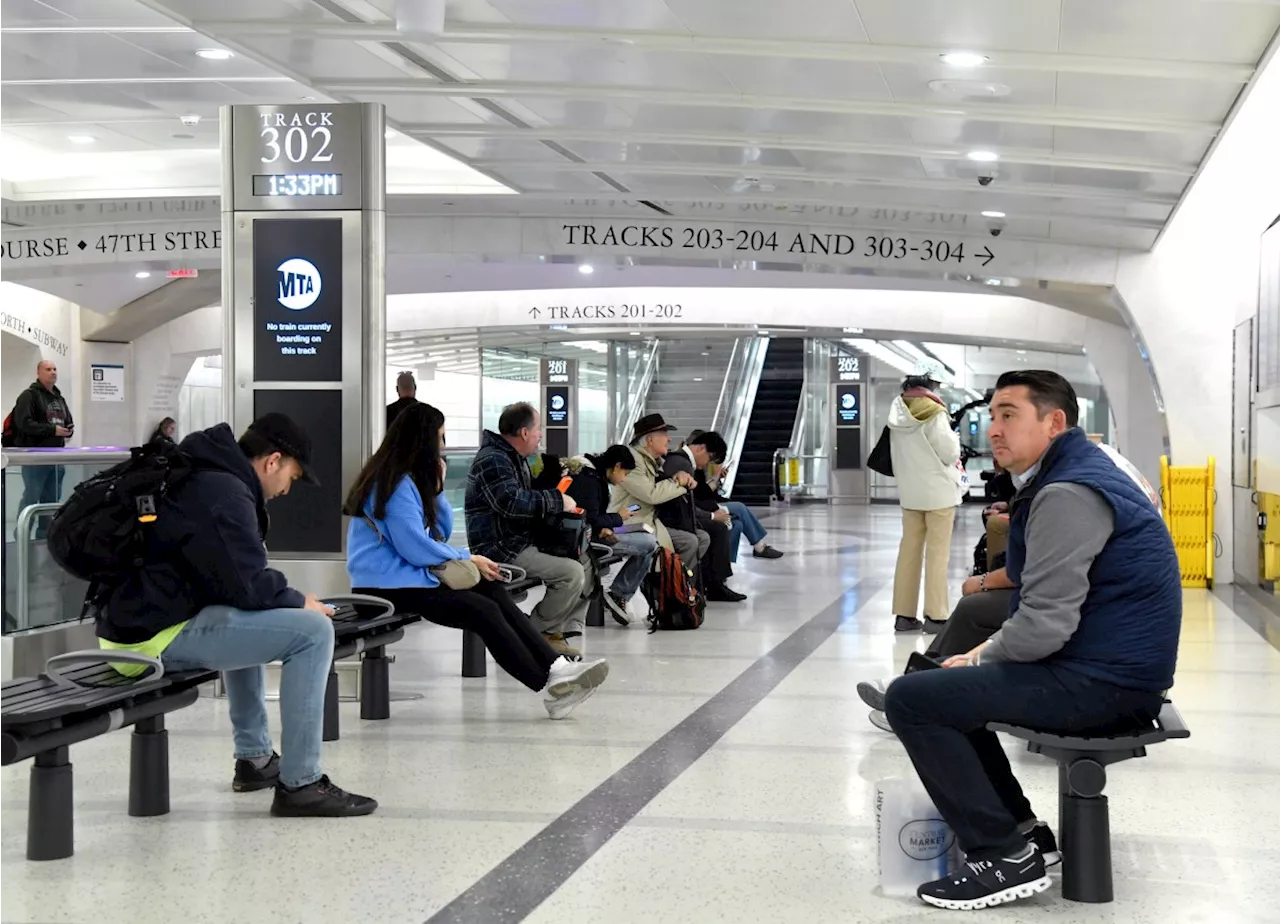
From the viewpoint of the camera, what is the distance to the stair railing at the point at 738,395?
28.1m

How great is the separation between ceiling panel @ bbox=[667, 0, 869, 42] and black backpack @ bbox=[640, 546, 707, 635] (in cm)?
333

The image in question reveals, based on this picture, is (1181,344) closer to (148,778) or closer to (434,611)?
(434,611)

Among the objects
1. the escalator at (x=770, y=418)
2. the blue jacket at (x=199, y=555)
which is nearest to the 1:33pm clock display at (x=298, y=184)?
the blue jacket at (x=199, y=555)

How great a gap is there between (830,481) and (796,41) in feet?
73.2

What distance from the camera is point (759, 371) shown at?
29453 millimetres

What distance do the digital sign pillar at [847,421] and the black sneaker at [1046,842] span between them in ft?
83.4

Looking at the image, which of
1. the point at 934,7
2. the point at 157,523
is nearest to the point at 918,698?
the point at 157,523

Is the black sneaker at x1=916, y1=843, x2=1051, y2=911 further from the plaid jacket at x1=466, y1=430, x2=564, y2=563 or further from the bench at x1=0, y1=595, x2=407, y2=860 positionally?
the plaid jacket at x1=466, y1=430, x2=564, y2=563

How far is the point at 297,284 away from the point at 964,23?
10.7 ft

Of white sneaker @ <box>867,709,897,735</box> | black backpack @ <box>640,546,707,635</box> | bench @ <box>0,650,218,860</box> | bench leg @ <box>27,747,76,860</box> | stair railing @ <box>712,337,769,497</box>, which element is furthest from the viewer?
stair railing @ <box>712,337,769,497</box>

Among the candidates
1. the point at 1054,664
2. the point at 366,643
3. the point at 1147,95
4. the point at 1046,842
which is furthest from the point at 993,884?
the point at 1147,95

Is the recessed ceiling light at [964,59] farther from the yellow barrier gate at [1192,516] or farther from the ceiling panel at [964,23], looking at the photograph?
the yellow barrier gate at [1192,516]

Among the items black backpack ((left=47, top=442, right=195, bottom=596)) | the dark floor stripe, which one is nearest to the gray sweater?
the dark floor stripe

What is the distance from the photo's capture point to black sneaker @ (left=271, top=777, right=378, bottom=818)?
4.45 metres
